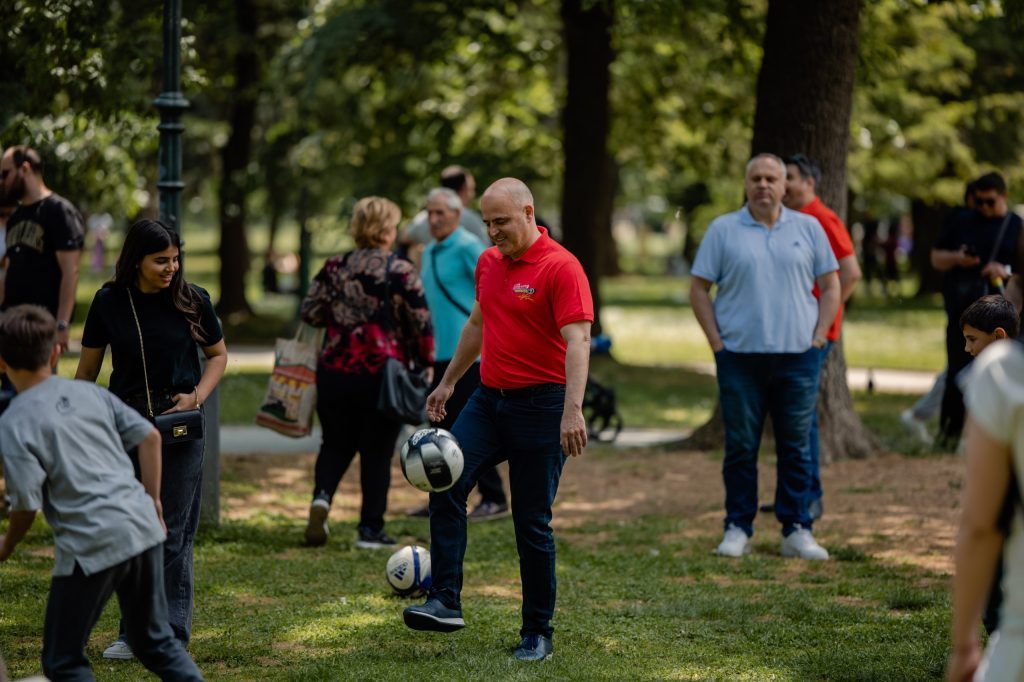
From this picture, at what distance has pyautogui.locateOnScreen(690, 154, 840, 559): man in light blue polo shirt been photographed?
7824 millimetres

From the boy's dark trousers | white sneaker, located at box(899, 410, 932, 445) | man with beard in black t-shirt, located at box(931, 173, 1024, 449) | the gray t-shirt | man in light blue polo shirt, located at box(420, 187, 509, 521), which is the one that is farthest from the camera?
white sneaker, located at box(899, 410, 932, 445)

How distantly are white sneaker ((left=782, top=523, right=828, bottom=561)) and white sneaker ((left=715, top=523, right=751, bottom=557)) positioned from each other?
226 millimetres

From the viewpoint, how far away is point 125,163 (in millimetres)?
15328

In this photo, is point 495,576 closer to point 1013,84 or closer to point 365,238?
point 365,238

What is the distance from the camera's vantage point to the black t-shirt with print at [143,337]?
553 centimetres

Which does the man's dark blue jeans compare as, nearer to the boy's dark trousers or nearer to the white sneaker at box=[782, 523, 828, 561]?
the boy's dark trousers

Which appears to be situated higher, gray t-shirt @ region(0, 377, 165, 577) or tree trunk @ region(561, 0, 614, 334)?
tree trunk @ region(561, 0, 614, 334)

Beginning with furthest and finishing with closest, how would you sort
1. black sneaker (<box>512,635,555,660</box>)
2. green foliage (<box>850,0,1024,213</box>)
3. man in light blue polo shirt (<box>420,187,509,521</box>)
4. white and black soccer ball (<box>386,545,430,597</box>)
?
green foliage (<box>850,0,1024,213</box>) → man in light blue polo shirt (<box>420,187,509,521</box>) → white and black soccer ball (<box>386,545,430,597</box>) → black sneaker (<box>512,635,555,660</box>)

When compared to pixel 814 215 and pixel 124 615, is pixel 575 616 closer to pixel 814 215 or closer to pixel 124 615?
pixel 124 615

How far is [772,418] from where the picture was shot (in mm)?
8062

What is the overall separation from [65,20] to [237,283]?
16372mm

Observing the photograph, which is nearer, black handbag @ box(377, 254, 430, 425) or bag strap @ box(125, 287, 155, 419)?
bag strap @ box(125, 287, 155, 419)

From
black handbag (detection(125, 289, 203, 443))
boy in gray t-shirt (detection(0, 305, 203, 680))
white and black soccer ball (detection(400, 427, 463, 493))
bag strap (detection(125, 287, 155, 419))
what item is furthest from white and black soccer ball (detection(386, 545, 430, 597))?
boy in gray t-shirt (detection(0, 305, 203, 680))

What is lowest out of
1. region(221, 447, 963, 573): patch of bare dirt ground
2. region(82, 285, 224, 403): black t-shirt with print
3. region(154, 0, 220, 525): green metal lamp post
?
region(221, 447, 963, 573): patch of bare dirt ground
